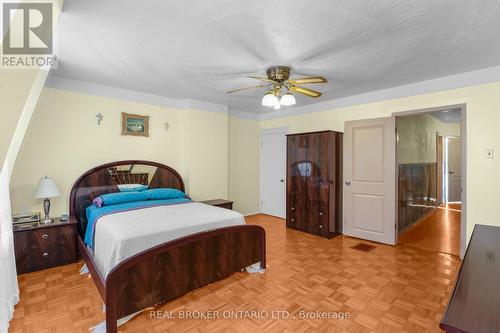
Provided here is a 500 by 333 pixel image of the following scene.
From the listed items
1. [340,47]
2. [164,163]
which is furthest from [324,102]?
[164,163]

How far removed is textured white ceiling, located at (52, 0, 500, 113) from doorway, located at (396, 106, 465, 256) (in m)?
1.13

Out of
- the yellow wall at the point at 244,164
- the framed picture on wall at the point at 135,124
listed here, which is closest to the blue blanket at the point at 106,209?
the framed picture on wall at the point at 135,124

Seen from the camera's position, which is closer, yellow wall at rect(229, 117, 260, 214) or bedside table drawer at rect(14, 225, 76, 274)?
bedside table drawer at rect(14, 225, 76, 274)

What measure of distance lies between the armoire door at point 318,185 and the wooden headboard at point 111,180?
230cm

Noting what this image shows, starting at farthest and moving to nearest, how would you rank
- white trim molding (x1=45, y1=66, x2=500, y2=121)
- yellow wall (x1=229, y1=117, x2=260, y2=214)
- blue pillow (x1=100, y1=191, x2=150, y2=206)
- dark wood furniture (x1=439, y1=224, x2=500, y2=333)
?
yellow wall (x1=229, y1=117, x2=260, y2=214) < blue pillow (x1=100, y1=191, x2=150, y2=206) < white trim molding (x1=45, y1=66, x2=500, y2=121) < dark wood furniture (x1=439, y1=224, x2=500, y2=333)

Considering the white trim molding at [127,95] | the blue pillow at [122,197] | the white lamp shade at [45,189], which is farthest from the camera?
the white trim molding at [127,95]

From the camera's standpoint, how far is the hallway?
364 centimetres

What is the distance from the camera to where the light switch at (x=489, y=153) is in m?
2.94

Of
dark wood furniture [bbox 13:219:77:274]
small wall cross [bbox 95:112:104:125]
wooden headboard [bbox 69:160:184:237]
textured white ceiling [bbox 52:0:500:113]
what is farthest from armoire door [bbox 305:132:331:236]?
dark wood furniture [bbox 13:219:77:274]

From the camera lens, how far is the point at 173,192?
3.80 m

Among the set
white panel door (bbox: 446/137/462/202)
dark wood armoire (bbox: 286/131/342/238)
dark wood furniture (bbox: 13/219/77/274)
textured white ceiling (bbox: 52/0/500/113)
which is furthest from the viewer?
white panel door (bbox: 446/137/462/202)

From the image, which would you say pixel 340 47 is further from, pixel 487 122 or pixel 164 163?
pixel 164 163

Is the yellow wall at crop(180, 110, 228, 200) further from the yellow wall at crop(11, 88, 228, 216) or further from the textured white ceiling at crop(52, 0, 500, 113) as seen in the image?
the textured white ceiling at crop(52, 0, 500, 113)

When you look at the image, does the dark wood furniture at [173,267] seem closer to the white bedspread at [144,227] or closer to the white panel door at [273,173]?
the white bedspread at [144,227]
